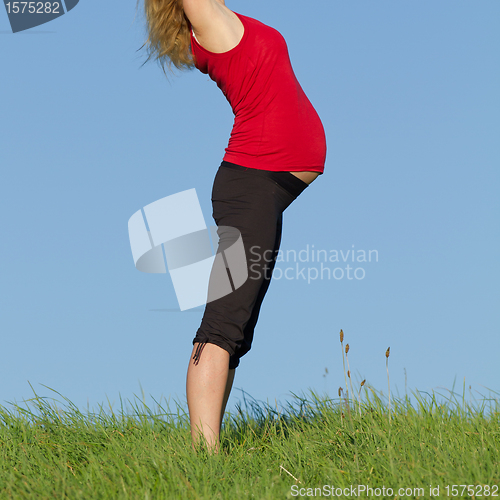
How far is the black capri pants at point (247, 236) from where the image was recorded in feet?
7.23

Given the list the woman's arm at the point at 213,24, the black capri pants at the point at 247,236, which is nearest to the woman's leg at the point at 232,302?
the black capri pants at the point at 247,236

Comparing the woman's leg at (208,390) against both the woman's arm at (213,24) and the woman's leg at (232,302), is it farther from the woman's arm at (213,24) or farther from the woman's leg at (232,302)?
the woman's arm at (213,24)

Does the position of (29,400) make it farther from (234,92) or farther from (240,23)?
(240,23)

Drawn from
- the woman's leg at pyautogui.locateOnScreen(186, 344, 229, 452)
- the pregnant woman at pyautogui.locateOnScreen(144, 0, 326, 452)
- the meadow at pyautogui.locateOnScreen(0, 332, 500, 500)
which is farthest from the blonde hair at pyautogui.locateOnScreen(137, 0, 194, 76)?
the meadow at pyautogui.locateOnScreen(0, 332, 500, 500)

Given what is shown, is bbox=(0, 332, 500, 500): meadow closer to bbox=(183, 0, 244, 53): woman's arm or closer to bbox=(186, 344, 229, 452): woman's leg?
bbox=(186, 344, 229, 452): woman's leg

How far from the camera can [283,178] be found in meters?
2.32

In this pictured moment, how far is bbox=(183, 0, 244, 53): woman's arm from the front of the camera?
2.19 meters

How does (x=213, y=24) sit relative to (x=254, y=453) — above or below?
above

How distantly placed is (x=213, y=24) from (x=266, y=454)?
6.37 ft

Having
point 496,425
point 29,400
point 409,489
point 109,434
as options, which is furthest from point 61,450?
point 496,425

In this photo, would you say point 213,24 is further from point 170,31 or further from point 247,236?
point 247,236

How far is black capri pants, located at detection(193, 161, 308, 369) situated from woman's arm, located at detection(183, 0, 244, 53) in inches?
21.2

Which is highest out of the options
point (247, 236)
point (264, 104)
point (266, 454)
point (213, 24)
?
point (213, 24)

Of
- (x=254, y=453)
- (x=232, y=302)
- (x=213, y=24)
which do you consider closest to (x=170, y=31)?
(x=213, y=24)
